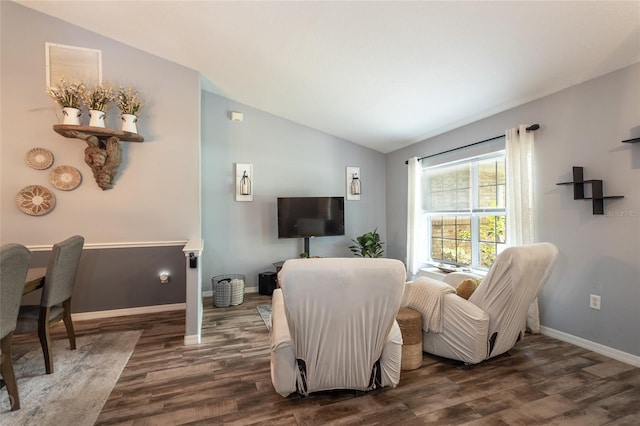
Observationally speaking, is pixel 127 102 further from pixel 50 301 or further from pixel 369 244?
pixel 369 244

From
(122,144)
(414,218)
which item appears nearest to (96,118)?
(122,144)

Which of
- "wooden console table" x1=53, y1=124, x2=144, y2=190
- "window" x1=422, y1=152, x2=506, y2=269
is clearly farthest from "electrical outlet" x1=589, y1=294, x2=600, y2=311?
"wooden console table" x1=53, y1=124, x2=144, y2=190

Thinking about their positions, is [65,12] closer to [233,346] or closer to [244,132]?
[244,132]

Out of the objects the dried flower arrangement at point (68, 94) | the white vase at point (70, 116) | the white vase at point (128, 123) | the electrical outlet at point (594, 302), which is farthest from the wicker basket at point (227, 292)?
the electrical outlet at point (594, 302)

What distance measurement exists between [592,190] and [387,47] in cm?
216

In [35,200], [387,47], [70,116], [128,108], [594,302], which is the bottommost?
[594,302]

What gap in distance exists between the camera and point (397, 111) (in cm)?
375

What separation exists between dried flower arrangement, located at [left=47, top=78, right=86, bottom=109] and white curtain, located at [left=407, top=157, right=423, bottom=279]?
4.35 metres

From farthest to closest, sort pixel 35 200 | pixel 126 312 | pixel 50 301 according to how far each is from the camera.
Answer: pixel 126 312, pixel 35 200, pixel 50 301

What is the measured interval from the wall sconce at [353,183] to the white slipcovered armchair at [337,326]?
3.51 metres

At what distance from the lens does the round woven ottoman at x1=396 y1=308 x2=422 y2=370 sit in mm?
2180

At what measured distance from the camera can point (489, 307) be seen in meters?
2.17

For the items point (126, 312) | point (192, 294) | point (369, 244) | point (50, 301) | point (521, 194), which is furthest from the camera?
point (369, 244)

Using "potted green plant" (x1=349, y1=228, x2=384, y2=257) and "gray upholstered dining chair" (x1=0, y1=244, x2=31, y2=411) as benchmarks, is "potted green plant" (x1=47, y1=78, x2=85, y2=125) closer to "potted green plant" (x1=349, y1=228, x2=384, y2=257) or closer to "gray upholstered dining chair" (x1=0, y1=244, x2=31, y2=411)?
"gray upholstered dining chair" (x1=0, y1=244, x2=31, y2=411)
